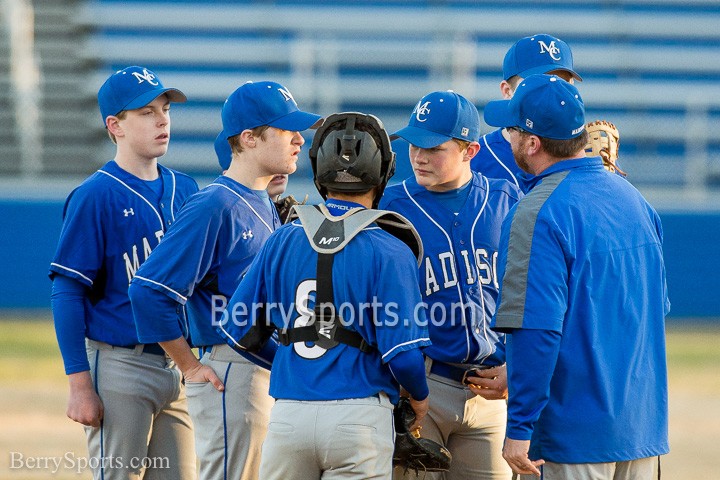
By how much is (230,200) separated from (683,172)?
10519 millimetres

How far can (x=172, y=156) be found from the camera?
1344cm

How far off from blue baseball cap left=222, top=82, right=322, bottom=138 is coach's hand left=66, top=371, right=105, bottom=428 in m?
1.05

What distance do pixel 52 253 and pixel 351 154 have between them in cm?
1000

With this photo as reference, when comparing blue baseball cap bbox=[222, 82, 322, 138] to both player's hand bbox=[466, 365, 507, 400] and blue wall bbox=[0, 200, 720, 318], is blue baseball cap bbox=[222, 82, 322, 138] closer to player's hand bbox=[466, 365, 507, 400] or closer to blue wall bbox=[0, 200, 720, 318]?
player's hand bbox=[466, 365, 507, 400]

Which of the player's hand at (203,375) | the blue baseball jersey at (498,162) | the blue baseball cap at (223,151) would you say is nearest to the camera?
the player's hand at (203,375)

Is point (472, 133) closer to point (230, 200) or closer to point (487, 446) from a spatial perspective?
point (230, 200)

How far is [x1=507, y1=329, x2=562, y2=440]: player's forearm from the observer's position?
3053 millimetres

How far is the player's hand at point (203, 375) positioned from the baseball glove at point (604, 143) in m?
1.54

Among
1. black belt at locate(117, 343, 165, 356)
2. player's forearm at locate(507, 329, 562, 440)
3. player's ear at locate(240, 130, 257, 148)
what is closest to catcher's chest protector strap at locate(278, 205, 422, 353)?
player's forearm at locate(507, 329, 562, 440)

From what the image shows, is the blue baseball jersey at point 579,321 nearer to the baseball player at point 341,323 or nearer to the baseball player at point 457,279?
the baseball player at point 341,323

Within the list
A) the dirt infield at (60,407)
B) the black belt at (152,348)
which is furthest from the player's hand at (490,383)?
the dirt infield at (60,407)

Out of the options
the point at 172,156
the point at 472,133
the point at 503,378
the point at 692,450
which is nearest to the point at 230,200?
the point at 472,133

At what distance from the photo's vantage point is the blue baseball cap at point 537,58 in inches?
178

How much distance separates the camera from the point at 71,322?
3879 millimetres
